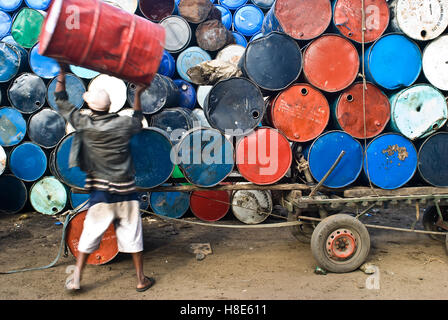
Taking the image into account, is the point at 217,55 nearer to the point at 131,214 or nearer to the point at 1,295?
the point at 131,214

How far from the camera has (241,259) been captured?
11.3 feet

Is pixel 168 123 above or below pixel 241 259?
above

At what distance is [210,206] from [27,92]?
328cm

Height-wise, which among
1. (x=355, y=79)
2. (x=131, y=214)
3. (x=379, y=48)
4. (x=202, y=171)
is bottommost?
(x=131, y=214)

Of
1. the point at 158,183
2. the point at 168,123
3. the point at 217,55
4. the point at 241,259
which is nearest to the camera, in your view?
the point at 158,183

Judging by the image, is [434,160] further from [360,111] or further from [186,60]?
[186,60]

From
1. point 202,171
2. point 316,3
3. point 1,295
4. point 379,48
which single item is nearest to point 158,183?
point 202,171

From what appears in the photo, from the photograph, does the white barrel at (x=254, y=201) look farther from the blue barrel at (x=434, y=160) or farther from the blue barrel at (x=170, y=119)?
the blue barrel at (x=434, y=160)

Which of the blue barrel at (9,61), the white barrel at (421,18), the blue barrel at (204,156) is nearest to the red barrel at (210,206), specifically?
the blue barrel at (204,156)

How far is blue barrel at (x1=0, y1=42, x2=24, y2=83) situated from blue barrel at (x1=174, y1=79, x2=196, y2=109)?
2.39 m

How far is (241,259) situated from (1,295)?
2.13 meters

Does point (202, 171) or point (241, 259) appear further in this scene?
point (241, 259)

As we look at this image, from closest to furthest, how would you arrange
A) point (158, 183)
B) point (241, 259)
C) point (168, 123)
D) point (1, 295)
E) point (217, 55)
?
1. point (1, 295)
2. point (158, 183)
3. point (241, 259)
4. point (168, 123)
5. point (217, 55)

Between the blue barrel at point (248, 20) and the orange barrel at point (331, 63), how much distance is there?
12.0 feet
